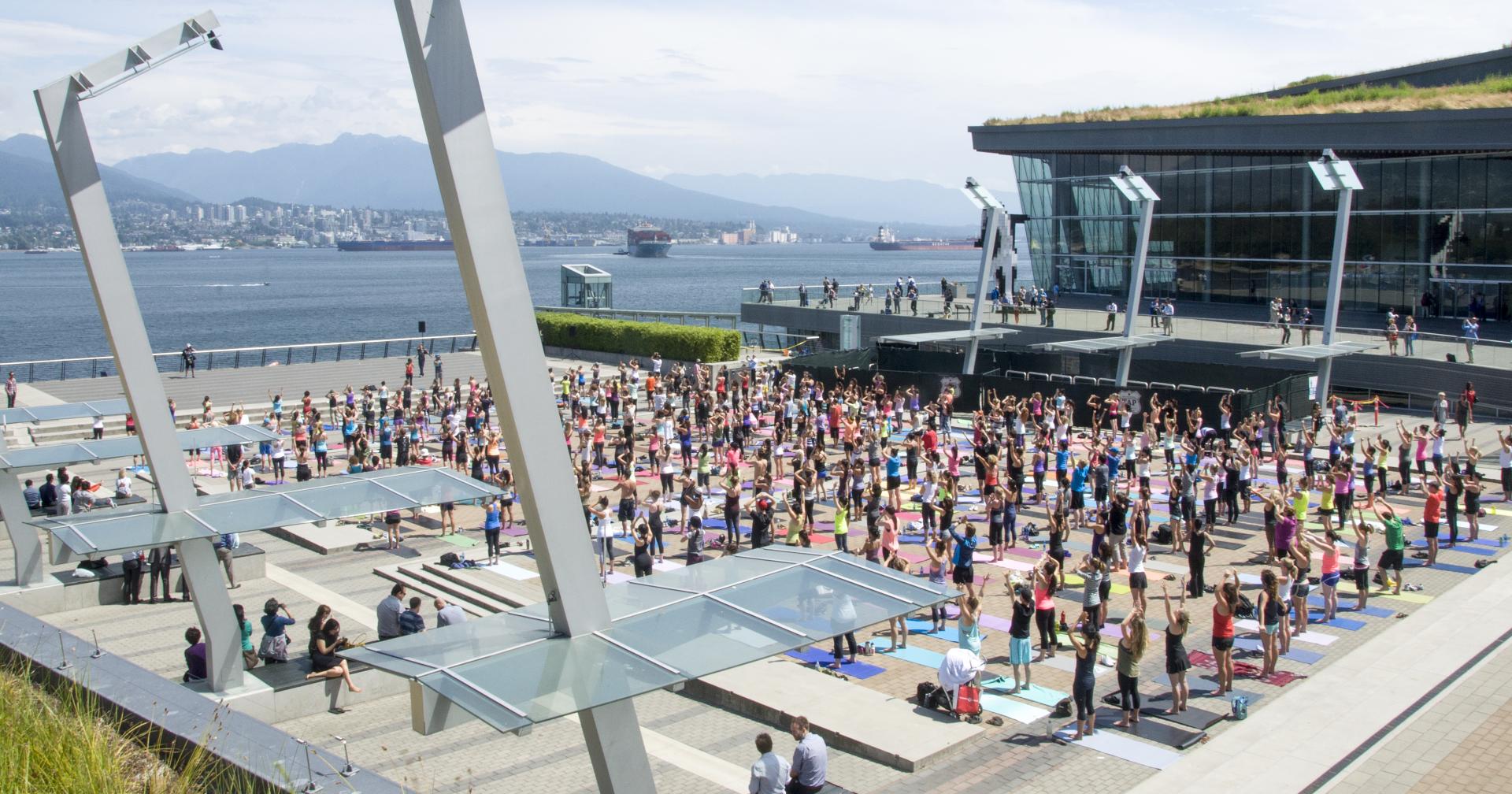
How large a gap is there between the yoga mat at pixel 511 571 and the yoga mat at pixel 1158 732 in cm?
900

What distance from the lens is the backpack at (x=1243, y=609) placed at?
545 inches

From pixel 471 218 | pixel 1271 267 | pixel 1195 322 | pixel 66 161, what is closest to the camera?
pixel 471 218

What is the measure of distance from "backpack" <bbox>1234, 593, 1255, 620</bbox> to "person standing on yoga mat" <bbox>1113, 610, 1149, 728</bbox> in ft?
5.46

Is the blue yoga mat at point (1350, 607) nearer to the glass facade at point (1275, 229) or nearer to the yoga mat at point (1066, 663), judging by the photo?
the yoga mat at point (1066, 663)

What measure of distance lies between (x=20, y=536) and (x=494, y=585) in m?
6.45

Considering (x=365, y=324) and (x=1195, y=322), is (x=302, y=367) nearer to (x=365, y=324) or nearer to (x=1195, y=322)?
(x=1195, y=322)

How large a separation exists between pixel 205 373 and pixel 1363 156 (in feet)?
132

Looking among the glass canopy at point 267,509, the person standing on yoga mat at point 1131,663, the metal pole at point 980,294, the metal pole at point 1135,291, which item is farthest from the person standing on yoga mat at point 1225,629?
the metal pole at point 980,294

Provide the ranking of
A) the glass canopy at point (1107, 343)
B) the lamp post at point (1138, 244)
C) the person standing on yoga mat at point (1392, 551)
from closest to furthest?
1. the person standing on yoga mat at point (1392, 551)
2. the glass canopy at point (1107, 343)
3. the lamp post at point (1138, 244)

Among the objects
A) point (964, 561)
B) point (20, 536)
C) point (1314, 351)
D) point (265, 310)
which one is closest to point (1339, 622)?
point (964, 561)

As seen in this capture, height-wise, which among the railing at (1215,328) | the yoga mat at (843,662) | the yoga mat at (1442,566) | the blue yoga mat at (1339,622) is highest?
the railing at (1215,328)

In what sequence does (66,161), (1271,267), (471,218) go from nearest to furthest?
(471,218) → (66,161) → (1271,267)

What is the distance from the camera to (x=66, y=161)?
12609 mm

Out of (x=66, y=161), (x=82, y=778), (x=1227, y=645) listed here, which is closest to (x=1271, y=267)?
(x=1227, y=645)
